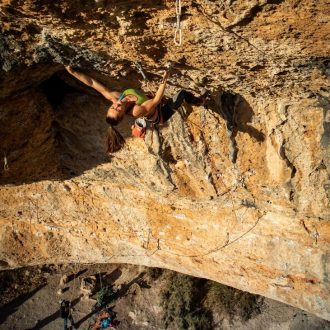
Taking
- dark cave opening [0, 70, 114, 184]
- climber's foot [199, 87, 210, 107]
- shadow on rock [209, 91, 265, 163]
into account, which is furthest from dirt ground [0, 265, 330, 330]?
climber's foot [199, 87, 210, 107]

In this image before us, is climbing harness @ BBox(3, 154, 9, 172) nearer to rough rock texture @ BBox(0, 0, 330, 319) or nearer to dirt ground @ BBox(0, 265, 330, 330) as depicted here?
rough rock texture @ BBox(0, 0, 330, 319)

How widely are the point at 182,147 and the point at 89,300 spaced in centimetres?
791

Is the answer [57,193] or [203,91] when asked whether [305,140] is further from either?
[57,193]

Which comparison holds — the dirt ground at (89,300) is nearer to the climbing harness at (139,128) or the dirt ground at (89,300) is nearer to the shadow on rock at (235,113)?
the shadow on rock at (235,113)

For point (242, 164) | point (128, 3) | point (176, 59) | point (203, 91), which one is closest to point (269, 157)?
point (242, 164)

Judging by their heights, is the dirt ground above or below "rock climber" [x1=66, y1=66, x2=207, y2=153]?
below

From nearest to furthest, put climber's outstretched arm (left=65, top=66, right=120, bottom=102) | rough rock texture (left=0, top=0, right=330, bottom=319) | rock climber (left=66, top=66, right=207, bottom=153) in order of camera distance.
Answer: rough rock texture (left=0, top=0, right=330, bottom=319) → rock climber (left=66, top=66, right=207, bottom=153) → climber's outstretched arm (left=65, top=66, right=120, bottom=102)

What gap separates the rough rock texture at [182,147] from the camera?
9.13 feet

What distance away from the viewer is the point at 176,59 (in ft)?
10.9

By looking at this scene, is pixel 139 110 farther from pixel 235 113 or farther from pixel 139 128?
pixel 235 113

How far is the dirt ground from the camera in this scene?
10070 millimetres

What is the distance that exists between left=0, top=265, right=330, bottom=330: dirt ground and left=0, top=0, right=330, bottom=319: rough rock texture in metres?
3.08

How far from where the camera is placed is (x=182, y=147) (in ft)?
15.8

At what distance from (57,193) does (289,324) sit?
6747mm
